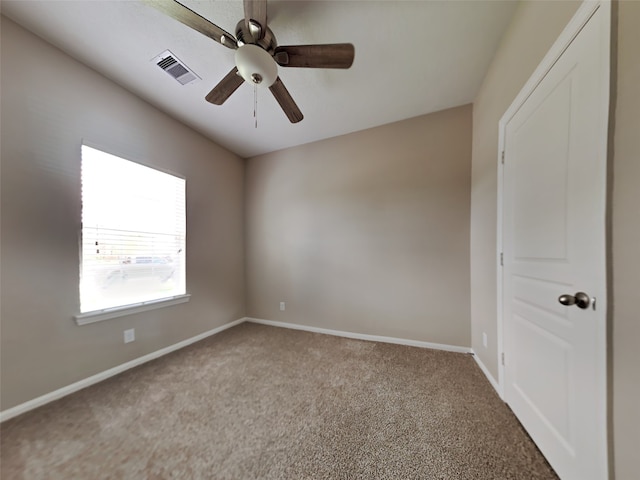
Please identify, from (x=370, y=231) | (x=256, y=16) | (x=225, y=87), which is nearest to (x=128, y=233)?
(x=225, y=87)

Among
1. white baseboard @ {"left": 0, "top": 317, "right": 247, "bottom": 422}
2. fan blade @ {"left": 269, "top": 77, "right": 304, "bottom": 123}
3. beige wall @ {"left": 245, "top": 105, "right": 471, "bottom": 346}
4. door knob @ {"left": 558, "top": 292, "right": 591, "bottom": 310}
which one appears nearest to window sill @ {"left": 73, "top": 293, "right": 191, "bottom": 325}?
white baseboard @ {"left": 0, "top": 317, "right": 247, "bottom": 422}

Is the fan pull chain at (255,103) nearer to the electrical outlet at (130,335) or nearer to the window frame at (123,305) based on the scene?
the window frame at (123,305)

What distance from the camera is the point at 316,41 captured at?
157cm

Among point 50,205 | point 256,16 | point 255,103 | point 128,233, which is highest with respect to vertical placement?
point 255,103

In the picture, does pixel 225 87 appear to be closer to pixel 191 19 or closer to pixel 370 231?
pixel 191 19

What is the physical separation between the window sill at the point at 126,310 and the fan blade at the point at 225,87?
199cm

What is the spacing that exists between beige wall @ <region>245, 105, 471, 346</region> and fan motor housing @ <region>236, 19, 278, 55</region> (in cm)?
162

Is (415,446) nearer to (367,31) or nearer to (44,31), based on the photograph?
(367,31)

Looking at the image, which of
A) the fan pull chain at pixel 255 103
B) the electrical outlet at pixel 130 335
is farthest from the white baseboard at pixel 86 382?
the fan pull chain at pixel 255 103

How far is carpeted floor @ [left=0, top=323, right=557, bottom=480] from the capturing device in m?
1.08

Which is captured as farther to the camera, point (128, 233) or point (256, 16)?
point (128, 233)

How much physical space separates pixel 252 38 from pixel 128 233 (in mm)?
2009

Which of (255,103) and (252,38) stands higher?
(255,103)

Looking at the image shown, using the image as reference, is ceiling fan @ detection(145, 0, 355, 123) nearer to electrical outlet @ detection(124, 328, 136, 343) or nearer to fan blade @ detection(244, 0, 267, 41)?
fan blade @ detection(244, 0, 267, 41)
